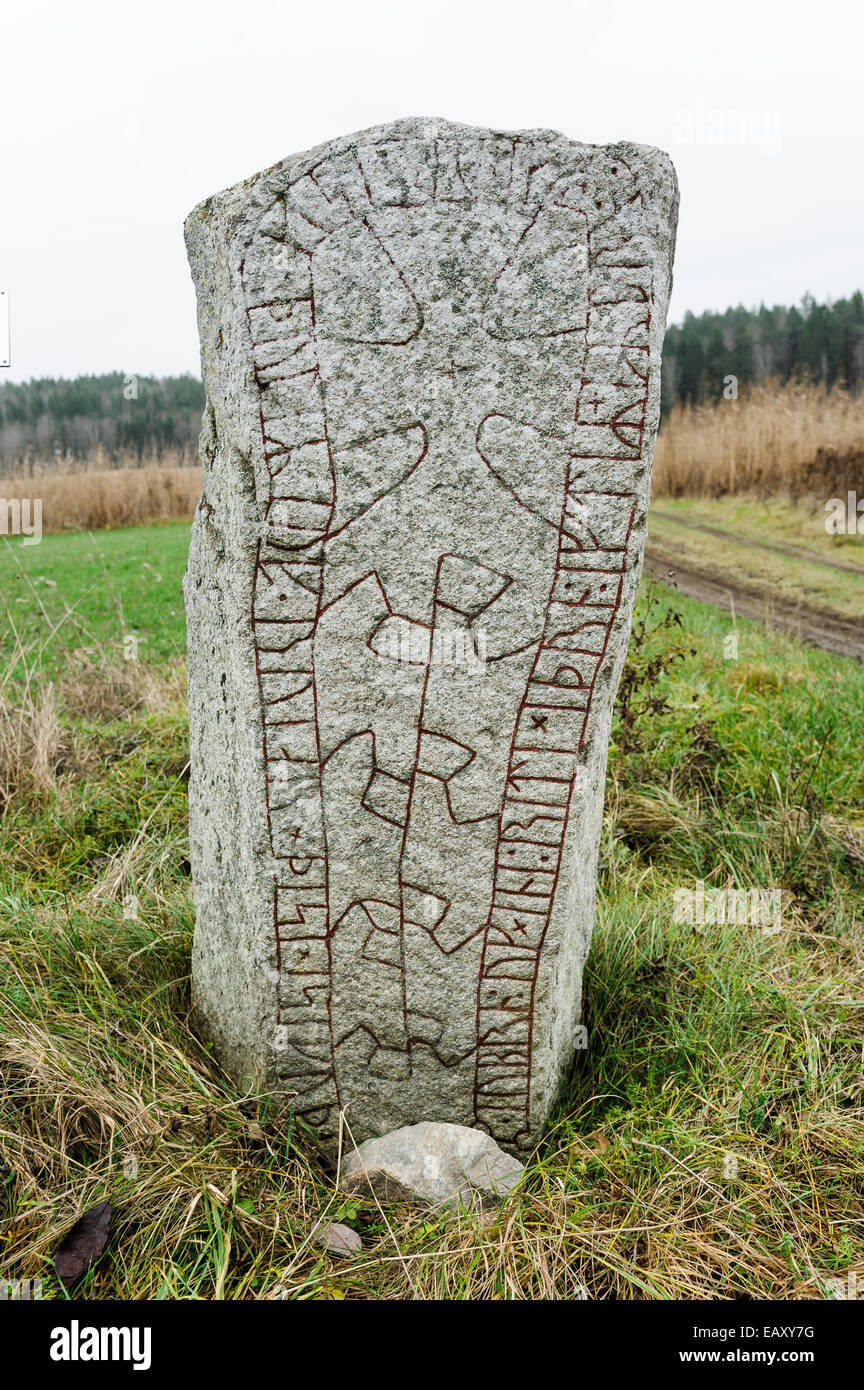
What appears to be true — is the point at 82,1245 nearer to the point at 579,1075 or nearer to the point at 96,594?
the point at 579,1075

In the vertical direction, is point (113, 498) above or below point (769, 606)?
above

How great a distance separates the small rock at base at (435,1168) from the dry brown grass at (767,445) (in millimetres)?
8631

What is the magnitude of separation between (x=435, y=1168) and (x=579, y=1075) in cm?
48

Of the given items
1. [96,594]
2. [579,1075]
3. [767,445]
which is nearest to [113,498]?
[96,594]

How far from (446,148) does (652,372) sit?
1.80 ft

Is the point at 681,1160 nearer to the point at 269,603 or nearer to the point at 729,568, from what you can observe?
the point at 269,603

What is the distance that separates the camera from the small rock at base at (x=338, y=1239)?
189cm

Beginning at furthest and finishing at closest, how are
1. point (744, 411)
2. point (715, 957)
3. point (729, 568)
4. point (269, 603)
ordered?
1. point (744, 411)
2. point (729, 568)
3. point (715, 957)
4. point (269, 603)

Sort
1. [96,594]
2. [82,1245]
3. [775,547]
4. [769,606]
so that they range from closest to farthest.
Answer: [82,1245] → [769,606] → [96,594] → [775,547]

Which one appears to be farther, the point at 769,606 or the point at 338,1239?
the point at 769,606

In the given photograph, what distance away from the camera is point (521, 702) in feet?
6.40

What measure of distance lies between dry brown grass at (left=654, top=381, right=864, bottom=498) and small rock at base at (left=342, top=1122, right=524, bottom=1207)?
863cm

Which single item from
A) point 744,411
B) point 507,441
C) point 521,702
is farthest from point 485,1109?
point 744,411

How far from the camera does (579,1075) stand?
2.37 metres
